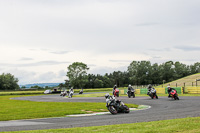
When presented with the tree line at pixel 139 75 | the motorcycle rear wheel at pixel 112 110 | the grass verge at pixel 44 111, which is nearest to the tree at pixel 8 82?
the tree line at pixel 139 75

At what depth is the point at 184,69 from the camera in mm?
143875

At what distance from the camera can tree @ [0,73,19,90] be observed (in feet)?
459

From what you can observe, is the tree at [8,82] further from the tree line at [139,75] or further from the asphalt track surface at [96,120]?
the asphalt track surface at [96,120]

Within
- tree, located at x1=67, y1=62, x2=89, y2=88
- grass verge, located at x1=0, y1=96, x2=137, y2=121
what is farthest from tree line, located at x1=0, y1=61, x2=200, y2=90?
grass verge, located at x1=0, y1=96, x2=137, y2=121

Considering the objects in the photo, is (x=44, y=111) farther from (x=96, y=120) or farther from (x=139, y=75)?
(x=139, y=75)

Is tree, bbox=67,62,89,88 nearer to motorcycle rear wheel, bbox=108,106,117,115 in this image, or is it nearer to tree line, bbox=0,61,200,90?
tree line, bbox=0,61,200,90

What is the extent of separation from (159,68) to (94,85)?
34786 mm

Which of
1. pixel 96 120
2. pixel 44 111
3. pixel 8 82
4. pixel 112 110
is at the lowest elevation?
pixel 44 111

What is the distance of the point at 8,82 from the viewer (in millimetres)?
142250

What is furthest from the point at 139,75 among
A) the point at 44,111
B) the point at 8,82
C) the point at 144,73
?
the point at 44,111

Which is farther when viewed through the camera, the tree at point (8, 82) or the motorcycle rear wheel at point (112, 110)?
the tree at point (8, 82)

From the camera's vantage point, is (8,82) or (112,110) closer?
(112,110)

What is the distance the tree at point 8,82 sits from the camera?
459 ft

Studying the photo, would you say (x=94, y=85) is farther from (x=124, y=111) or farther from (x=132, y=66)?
(x=124, y=111)
